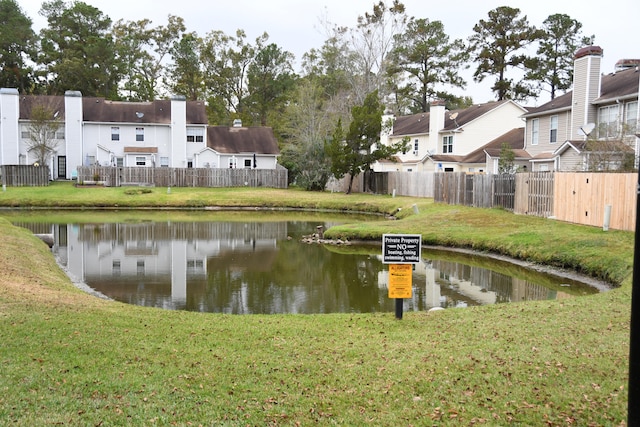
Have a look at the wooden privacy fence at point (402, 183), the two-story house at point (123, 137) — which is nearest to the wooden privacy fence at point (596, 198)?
the wooden privacy fence at point (402, 183)

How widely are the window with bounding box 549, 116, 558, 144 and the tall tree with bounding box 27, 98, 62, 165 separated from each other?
4280cm

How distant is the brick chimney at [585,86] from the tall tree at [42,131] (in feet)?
145

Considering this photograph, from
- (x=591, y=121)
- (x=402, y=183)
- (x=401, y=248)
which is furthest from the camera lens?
(x=402, y=183)

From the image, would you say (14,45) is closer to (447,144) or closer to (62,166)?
(62,166)

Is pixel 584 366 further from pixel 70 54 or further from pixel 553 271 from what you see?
pixel 70 54

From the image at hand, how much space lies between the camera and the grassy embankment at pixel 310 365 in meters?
5.95

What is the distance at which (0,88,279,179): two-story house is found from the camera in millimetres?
55875

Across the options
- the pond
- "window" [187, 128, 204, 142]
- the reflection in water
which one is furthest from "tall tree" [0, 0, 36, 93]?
Answer: the reflection in water

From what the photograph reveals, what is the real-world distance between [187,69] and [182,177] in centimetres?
2659

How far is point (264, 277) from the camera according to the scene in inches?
715

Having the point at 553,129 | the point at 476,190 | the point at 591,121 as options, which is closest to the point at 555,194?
the point at 476,190

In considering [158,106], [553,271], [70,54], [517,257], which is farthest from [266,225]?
[70,54]

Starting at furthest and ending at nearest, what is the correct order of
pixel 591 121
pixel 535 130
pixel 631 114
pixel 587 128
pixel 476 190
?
1. pixel 535 130
2. pixel 591 121
3. pixel 476 190
4. pixel 587 128
5. pixel 631 114

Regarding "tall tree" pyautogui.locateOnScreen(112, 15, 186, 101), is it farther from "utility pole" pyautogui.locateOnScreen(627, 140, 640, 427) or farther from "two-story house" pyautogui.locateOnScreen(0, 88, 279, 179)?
"utility pole" pyautogui.locateOnScreen(627, 140, 640, 427)
